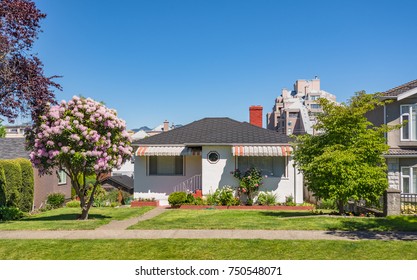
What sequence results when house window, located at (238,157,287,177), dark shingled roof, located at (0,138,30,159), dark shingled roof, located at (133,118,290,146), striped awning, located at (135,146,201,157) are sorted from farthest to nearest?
dark shingled roof, located at (0,138,30,159) < dark shingled roof, located at (133,118,290,146) < striped awning, located at (135,146,201,157) < house window, located at (238,157,287,177)

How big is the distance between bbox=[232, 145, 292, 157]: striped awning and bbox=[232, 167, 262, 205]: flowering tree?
124 cm

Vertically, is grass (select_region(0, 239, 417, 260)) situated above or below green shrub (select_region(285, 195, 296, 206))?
above

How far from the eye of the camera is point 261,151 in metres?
23.0

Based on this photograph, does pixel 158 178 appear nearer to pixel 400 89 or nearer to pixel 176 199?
pixel 176 199

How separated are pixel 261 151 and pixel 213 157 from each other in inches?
124

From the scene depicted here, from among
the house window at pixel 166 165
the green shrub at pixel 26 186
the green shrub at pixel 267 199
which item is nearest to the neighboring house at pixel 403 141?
the green shrub at pixel 267 199

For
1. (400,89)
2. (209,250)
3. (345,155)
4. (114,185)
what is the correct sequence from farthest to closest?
(114,185) < (400,89) < (345,155) < (209,250)

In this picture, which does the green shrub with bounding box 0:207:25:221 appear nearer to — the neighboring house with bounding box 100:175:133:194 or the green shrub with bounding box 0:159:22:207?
the green shrub with bounding box 0:159:22:207

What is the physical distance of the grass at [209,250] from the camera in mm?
9305

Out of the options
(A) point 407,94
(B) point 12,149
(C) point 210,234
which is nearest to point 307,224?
(C) point 210,234

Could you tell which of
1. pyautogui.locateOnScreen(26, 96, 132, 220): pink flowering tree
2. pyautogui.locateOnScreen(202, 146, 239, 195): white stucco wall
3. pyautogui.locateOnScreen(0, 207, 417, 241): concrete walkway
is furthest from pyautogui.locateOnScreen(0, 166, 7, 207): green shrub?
pyautogui.locateOnScreen(202, 146, 239, 195): white stucco wall

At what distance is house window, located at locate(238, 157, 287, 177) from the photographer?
23922 mm
